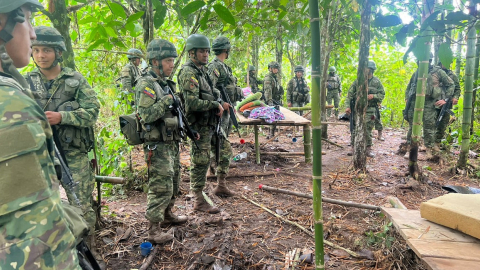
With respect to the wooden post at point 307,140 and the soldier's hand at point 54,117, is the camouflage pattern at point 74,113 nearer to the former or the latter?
the soldier's hand at point 54,117

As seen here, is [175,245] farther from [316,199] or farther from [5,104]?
[5,104]

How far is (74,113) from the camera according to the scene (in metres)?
2.50

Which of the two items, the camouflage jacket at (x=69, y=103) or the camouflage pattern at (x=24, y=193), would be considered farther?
the camouflage jacket at (x=69, y=103)

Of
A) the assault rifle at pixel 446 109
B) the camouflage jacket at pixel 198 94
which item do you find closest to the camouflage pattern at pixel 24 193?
the camouflage jacket at pixel 198 94

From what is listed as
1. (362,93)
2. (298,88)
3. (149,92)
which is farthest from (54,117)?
(298,88)

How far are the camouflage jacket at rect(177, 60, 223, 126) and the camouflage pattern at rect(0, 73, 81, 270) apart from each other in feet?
8.93

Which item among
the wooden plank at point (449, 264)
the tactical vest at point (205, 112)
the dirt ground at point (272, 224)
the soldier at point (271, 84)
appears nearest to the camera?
the wooden plank at point (449, 264)

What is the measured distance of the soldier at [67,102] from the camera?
96.4 inches

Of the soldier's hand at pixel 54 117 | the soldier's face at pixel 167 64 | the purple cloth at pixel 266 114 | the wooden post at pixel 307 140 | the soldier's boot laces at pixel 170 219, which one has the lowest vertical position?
the soldier's boot laces at pixel 170 219

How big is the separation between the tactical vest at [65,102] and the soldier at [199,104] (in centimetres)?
129

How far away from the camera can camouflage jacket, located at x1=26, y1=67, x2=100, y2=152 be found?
8.14 feet

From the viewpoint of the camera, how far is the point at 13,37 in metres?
1.02

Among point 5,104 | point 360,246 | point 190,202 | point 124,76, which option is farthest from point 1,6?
point 124,76

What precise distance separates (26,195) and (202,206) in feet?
10.4
